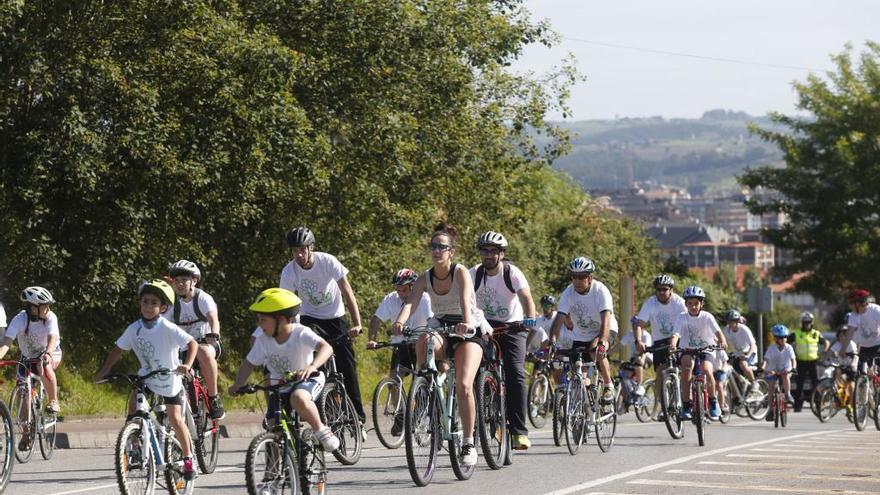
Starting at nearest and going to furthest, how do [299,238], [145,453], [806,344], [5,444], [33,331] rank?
[145,453], [5,444], [299,238], [33,331], [806,344]

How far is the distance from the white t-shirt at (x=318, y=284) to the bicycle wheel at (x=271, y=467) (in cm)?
456

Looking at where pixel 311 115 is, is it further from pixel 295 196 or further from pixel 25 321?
pixel 25 321

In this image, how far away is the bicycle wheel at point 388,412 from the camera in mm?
15211

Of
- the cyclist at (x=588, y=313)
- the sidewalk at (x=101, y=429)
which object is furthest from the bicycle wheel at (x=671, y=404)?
the sidewalk at (x=101, y=429)

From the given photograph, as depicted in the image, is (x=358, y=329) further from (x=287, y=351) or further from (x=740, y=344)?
(x=740, y=344)

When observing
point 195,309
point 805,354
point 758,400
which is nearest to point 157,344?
point 195,309

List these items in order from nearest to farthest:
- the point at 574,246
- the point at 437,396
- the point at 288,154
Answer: the point at 437,396 < the point at 288,154 < the point at 574,246

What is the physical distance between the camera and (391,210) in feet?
88.3

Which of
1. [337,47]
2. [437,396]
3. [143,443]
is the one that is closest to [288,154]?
[337,47]

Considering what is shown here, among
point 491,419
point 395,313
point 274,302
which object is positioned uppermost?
point 395,313

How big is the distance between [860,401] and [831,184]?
36.0 metres

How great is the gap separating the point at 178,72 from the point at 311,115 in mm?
4692

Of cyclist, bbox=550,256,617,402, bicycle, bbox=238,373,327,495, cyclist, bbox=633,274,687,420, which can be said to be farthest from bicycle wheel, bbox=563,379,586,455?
bicycle, bbox=238,373,327,495

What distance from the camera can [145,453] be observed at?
391 inches
